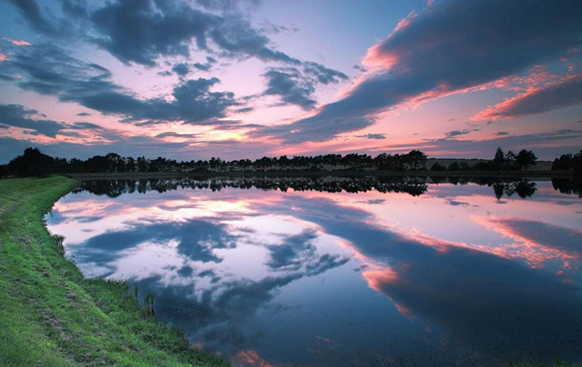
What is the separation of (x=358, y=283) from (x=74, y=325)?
1208 cm

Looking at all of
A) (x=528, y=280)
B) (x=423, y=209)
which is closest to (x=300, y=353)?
(x=528, y=280)

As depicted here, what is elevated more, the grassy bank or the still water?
the grassy bank

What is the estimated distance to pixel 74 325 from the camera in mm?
9609

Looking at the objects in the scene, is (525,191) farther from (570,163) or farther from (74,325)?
(570,163)

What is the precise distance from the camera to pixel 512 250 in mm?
22672

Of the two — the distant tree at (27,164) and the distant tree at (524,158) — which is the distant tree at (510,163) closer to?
the distant tree at (524,158)

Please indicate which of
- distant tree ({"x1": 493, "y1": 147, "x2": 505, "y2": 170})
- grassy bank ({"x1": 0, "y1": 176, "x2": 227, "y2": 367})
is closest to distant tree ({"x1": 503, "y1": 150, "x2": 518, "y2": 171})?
distant tree ({"x1": 493, "y1": 147, "x2": 505, "y2": 170})

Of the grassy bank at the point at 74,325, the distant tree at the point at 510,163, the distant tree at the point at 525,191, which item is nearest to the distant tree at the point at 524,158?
the distant tree at the point at 510,163

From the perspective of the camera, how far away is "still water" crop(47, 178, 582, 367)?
10.6 m

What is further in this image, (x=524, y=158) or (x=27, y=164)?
(x=524, y=158)

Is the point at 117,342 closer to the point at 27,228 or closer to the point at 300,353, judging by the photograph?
the point at 300,353

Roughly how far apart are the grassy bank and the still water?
125 centimetres

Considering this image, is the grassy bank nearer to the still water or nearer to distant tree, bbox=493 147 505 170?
the still water

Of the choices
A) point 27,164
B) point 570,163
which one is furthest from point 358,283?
point 570,163
